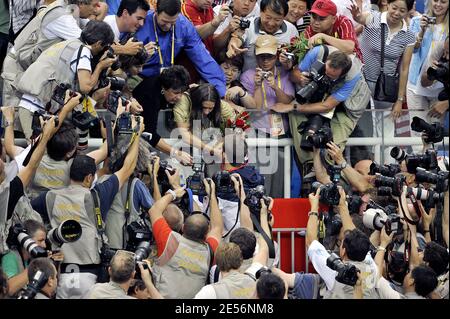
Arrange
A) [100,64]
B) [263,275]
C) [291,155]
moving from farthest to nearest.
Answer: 1. [291,155]
2. [100,64]
3. [263,275]

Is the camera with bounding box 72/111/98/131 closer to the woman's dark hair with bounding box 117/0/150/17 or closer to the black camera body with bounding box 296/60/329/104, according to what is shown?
the woman's dark hair with bounding box 117/0/150/17

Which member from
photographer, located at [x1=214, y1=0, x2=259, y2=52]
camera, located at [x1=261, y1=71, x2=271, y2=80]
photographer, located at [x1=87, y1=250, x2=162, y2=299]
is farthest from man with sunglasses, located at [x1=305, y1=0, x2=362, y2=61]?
photographer, located at [x1=87, y1=250, x2=162, y2=299]

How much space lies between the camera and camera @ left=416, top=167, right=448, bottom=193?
51.9ft

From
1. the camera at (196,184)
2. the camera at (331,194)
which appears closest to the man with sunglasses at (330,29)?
the camera at (331,194)

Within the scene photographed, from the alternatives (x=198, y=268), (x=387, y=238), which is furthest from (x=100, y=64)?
(x=387, y=238)

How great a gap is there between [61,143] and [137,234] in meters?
1.06

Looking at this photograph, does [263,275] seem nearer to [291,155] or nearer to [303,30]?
[291,155]

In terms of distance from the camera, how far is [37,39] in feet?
52.9

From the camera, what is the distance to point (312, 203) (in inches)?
633

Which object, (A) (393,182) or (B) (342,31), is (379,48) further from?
(A) (393,182)

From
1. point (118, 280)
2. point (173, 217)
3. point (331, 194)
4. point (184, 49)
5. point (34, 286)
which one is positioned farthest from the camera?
point (184, 49)

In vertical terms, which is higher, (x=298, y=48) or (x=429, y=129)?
(x=298, y=48)

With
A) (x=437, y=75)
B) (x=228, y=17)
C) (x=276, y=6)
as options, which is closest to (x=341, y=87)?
(x=437, y=75)

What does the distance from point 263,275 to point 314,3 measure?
3956 mm
